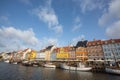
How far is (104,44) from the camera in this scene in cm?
7256

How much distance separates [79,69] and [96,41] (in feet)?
92.6

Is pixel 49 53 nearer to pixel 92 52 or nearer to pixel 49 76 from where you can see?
pixel 92 52

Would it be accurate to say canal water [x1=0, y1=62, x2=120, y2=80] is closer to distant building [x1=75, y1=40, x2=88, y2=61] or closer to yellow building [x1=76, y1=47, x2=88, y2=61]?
yellow building [x1=76, y1=47, x2=88, y2=61]

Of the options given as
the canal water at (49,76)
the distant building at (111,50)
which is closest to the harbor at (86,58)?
the distant building at (111,50)

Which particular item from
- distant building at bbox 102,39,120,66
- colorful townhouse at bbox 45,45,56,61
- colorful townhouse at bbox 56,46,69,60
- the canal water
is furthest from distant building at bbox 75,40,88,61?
the canal water

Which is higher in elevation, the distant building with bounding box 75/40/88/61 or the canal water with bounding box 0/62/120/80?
the distant building with bounding box 75/40/88/61

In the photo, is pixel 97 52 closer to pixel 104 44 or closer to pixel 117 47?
pixel 104 44

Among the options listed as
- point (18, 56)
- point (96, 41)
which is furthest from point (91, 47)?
point (18, 56)

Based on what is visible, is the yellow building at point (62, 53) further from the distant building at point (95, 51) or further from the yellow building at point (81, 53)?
the distant building at point (95, 51)

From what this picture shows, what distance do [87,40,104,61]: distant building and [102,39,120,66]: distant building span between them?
2.45 metres

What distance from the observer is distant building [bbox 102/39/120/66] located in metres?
65.4

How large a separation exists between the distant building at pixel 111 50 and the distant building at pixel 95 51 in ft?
8.04

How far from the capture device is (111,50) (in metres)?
68.0

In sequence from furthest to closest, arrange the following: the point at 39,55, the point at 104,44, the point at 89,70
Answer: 1. the point at 39,55
2. the point at 104,44
3. the point at 89,70
